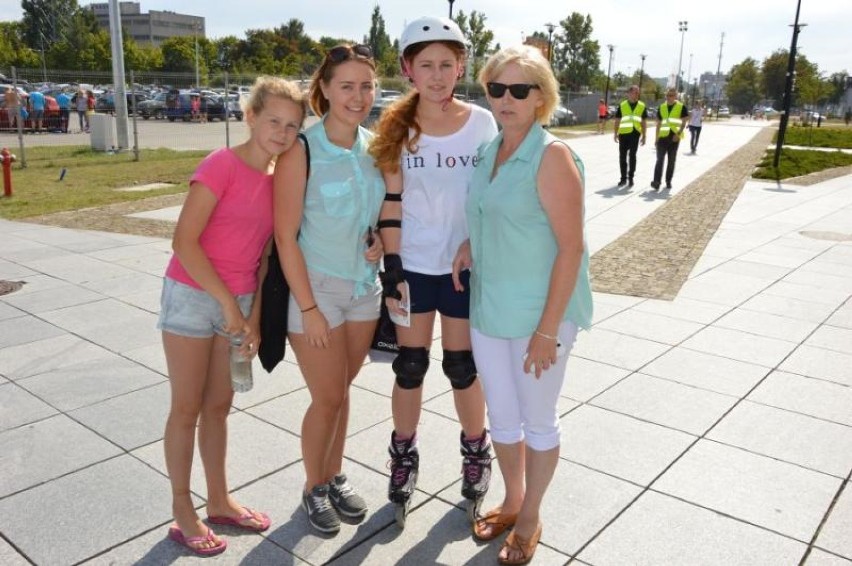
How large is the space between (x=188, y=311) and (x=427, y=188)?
3.24 feet

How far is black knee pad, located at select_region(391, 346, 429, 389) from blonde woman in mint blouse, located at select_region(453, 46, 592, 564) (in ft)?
0.79

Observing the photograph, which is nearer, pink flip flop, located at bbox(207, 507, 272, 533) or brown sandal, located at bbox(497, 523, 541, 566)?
brown sandal, located at bbox(497, 523, 541, 566)

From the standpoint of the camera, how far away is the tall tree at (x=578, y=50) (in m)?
67.8

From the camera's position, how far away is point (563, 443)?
3.77 meters

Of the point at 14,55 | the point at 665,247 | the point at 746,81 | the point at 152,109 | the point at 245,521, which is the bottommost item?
the point at 245,521

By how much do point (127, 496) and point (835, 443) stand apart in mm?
3517

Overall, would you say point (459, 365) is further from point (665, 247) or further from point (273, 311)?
point (665, 247)

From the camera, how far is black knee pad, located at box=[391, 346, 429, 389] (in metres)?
2.93

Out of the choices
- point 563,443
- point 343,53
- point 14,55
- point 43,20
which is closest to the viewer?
point 343,53

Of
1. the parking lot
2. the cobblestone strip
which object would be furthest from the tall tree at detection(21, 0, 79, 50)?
the cobblestone strip

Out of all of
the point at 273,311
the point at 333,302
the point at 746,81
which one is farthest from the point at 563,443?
the point at 746,81

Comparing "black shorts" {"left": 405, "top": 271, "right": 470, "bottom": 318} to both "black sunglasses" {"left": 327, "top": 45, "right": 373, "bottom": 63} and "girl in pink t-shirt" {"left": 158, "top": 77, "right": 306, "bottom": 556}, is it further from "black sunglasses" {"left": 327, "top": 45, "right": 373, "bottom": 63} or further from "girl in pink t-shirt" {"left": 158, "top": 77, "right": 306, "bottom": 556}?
"black sunglasses" {"left": 327, "top": 45, "right": 373, "bottom": 63}

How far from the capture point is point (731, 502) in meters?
3.22

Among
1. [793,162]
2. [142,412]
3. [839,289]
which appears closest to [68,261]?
[142,412]
